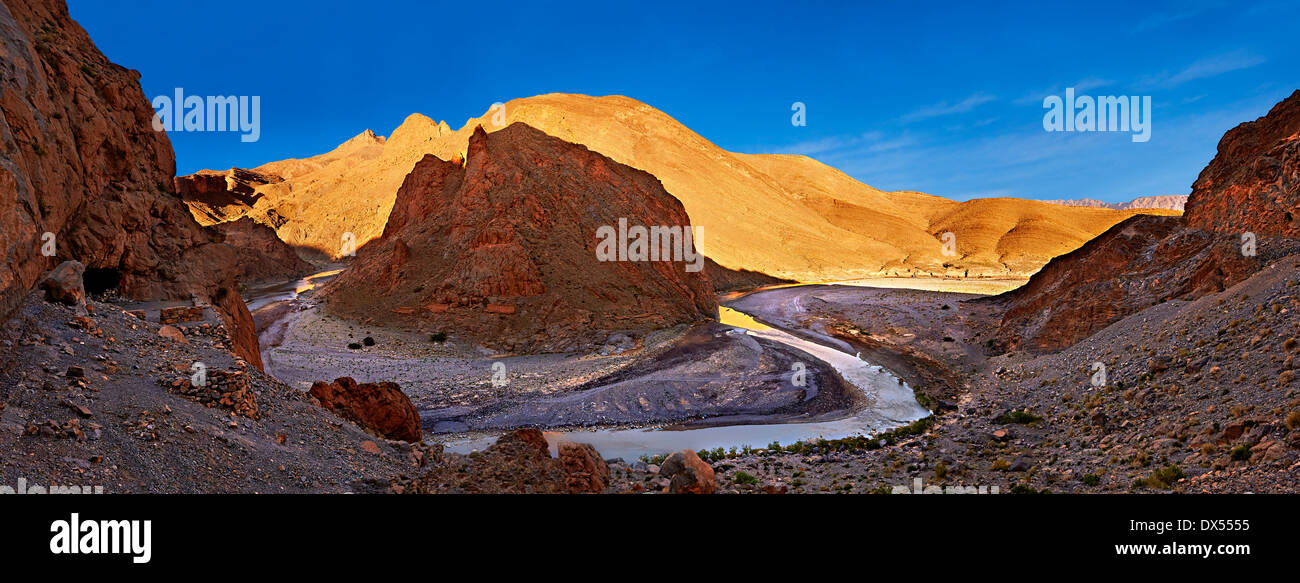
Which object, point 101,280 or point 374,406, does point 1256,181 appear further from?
point 101,280

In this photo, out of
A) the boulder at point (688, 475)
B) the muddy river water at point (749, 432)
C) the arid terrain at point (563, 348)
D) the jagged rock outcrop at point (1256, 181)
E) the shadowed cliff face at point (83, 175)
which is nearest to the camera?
the shadowed cliff face at point (83, 175)

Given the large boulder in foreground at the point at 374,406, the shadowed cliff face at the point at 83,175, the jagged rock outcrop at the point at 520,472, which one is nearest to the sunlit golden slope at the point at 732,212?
the large boulder in foreground at the point at 374,406

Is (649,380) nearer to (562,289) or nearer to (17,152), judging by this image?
(562,289)

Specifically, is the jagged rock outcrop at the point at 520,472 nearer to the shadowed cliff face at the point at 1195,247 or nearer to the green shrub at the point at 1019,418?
the green shrub at the point at 1019,418

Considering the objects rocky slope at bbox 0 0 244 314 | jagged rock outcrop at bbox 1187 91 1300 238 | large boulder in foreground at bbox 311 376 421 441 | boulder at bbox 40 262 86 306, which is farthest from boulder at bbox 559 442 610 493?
jagged rock outcrop at bbox 1187 91 1300 238

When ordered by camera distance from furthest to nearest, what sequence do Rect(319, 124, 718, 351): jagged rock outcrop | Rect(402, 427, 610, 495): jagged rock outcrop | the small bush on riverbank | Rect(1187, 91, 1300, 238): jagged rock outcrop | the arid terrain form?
Rect(319, 124, 718, 351): jagged rock outcrop, Rect(1187, 91, 1300, 238): jagged rock outcrop, the small bush on riverbank, Rect(402, 427, 610, 495): jagged rock outcrop, the arid terrain

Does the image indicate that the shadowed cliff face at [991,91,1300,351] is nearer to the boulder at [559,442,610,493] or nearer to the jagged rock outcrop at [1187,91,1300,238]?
the jagged rock outcrop at [1187,91,1300,238]
